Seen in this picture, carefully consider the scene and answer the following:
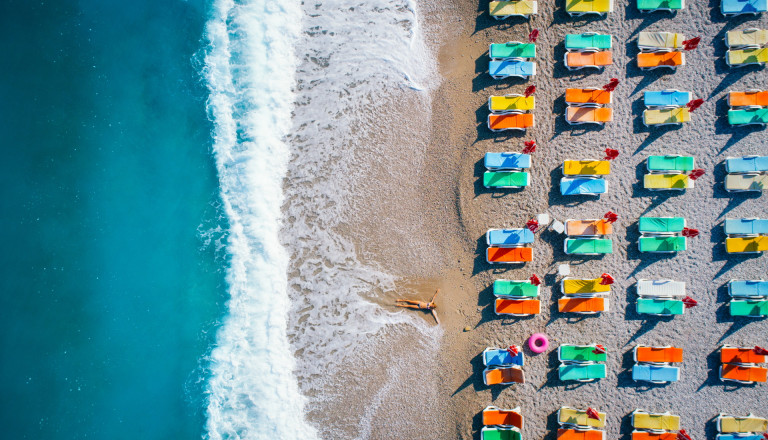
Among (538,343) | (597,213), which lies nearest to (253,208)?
(538,343)

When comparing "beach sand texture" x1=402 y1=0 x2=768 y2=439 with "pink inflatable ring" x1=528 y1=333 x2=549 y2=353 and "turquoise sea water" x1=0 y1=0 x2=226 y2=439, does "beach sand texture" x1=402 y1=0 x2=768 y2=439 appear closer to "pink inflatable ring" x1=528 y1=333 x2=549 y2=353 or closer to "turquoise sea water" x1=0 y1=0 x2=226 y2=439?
"pink inflatable ring" x1=528 y1=333 x2=549 y2=353

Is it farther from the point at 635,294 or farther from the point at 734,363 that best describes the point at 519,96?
the point at 734,363

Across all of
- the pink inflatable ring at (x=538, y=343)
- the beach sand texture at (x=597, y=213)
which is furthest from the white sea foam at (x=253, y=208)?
the pink inflatable ring at (x=538, y=343)

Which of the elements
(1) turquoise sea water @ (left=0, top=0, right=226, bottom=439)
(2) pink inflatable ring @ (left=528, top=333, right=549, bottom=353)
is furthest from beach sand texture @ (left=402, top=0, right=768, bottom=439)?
(1) turquoise sea water @ (left=0, top=0, right=226, bottom=439)

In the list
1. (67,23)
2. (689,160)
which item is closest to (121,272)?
(67,23)

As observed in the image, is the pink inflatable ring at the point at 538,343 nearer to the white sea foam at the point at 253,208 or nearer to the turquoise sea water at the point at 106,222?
the white sea foam at the point at 253,208

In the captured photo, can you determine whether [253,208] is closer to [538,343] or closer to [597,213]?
[538,343]
